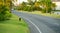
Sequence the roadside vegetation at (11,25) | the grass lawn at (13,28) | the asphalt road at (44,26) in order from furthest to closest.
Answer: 1. the asphalt road at (44,26)
2. the roadside vegetation at (11,25)
3. the grass lawn at (13,28)

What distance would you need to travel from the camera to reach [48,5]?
246 feet

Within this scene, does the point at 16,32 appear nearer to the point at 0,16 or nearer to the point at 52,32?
the point at 52,32

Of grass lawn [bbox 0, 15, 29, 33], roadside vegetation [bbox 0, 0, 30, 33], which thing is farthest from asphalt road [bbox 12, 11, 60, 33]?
roadside vegetation [bbox 0, 0, 30, 33]

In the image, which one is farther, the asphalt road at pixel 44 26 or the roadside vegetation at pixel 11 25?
the asphalt road at pixel 44 26

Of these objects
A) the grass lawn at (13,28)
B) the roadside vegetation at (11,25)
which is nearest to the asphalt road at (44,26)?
the grass lawn at (13,28)

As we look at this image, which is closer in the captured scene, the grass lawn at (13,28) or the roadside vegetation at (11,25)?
the grass lawn at (13,28)

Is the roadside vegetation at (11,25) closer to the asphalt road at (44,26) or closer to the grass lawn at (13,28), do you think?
the grass lawn at (13,28)

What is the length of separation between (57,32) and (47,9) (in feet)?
167

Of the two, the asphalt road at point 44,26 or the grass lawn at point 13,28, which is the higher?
the grass lawn at point 13,28

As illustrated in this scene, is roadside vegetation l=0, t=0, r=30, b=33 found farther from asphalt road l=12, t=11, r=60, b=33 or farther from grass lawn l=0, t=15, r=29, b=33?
asphalt road l=12, t=11, r=60, b=33

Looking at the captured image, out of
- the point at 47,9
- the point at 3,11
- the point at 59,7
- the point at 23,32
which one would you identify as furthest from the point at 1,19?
the point at 59,7

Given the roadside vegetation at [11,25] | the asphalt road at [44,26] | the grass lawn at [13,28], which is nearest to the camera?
the grass lawn at [13,28]

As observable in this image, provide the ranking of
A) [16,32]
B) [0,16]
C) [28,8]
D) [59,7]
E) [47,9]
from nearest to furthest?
[16,32] → [0,16] → [47,9] → [28,8] → [59,7]

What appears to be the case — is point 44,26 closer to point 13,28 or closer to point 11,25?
point 11,25
